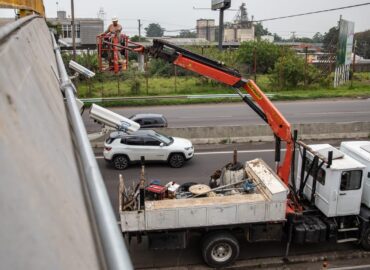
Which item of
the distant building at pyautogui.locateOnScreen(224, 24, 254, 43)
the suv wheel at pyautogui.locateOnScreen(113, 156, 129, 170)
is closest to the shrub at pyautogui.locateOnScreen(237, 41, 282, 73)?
the suv wheel at pyautogui.locateOnScreen(113, 156, 129, 170)

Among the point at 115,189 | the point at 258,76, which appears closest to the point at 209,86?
the point at 258,76

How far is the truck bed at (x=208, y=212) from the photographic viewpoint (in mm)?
8109

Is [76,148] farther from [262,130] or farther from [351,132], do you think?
[351,132]

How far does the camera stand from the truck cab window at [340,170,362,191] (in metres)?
8.73

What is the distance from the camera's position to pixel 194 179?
46.9 feet

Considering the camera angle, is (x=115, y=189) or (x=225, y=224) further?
(x=115, y=189)

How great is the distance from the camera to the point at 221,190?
9.16 metres

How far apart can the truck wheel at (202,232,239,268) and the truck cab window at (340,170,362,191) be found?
2.66m

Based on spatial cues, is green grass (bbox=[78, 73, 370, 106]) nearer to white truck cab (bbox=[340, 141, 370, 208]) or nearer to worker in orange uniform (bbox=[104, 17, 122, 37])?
worker in orange uniform (bbox=[104, 17, 122, 37])

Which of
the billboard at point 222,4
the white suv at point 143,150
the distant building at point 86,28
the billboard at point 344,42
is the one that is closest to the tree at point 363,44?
the distant building at point 86,28

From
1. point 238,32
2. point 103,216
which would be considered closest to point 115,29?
point 103,216

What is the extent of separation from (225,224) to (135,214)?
187cm

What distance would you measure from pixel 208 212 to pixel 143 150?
7.45 m

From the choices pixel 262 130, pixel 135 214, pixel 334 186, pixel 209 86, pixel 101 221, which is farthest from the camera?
pixel 209 86
